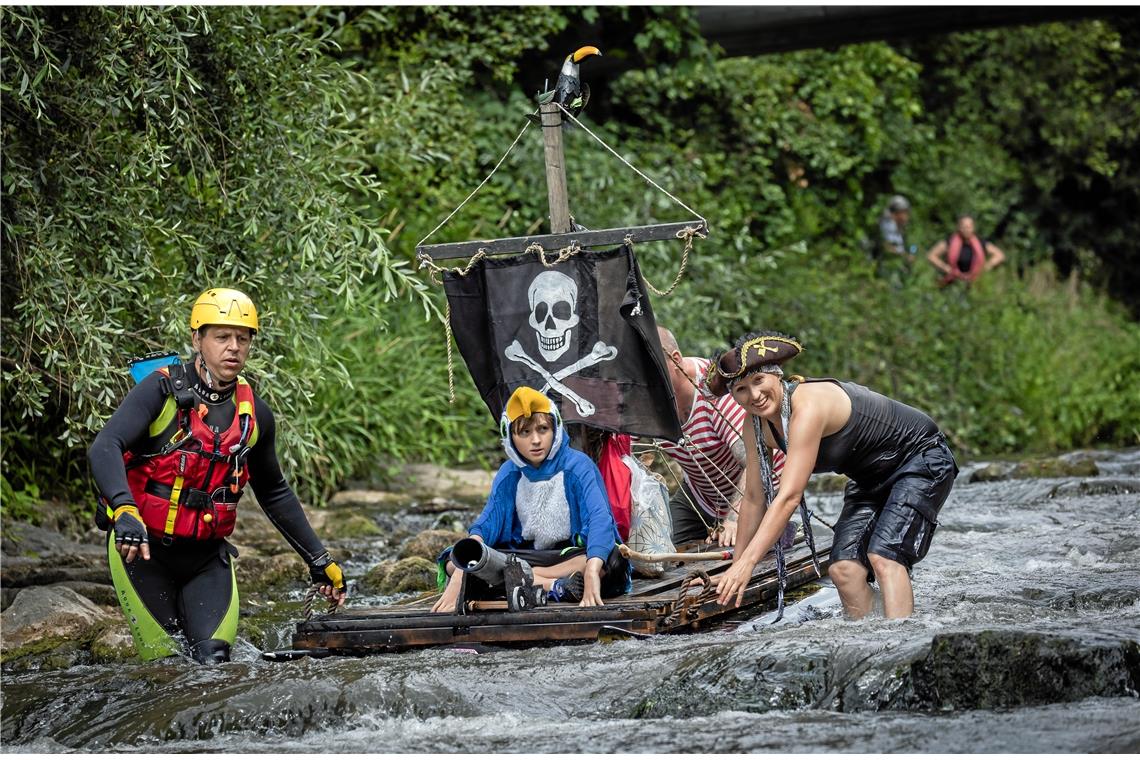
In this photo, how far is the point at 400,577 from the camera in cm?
905

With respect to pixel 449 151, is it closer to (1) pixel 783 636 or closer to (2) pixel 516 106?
(2) pixel 516 106

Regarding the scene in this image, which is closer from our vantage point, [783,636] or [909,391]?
[783,636]

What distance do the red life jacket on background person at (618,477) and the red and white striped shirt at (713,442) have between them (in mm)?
276

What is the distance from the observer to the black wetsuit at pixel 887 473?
6645 mm

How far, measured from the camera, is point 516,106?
15391mm

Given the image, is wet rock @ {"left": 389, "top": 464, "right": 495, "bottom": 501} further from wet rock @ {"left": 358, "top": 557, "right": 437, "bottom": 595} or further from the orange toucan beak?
the orange toucan beak

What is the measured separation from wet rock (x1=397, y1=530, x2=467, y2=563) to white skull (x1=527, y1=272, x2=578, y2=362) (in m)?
2.11

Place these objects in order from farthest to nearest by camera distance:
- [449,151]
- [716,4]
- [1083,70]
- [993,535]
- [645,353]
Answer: [1083,70] → [716,4] → [449,151] → [993,535] → [645,353]

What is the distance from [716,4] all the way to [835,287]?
321 cm

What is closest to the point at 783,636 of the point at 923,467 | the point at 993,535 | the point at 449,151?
the point at 923,467

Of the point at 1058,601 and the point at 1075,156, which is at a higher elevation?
the point at 1075,156

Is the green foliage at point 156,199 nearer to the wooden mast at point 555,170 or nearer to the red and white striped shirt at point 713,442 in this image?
the wooden mast at point 555,170

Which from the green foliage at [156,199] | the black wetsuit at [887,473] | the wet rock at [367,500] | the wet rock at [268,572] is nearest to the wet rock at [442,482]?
the wet rock at [367,500]

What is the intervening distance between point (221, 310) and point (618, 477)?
2.50 metres
